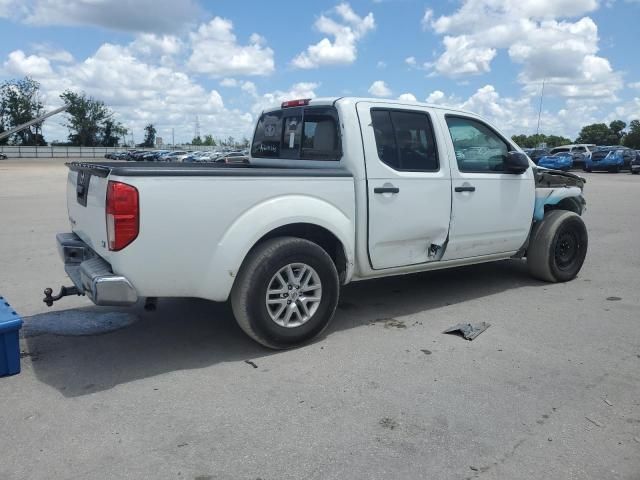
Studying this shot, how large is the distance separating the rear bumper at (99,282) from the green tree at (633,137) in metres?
92.8

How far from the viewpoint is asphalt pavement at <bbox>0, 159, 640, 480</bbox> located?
2889 mm

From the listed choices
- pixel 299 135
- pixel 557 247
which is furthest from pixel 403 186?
pixel 557 247

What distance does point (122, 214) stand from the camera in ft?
11.6

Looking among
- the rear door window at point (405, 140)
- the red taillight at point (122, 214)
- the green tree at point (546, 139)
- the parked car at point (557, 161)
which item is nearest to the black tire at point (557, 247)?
the rear door window at point (405, 140)

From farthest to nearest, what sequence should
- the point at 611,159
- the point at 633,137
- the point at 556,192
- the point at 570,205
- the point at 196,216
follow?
the point at 633,137
the point at 611,159
the point at 570,205
the point at 556,192
the point at 196,216

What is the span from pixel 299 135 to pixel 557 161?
32860 millimetres

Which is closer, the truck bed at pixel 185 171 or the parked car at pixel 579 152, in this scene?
the truck bed at pixel 185 171

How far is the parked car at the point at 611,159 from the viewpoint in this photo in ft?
113

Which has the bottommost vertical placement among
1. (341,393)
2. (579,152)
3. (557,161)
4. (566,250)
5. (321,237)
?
(341,393)

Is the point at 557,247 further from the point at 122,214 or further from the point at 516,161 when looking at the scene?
the point at 122,214

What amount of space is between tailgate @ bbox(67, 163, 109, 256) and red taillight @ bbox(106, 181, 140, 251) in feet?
0.44

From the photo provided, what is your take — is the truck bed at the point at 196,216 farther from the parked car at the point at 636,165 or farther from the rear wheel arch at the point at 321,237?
the parked car at the point at 636,165

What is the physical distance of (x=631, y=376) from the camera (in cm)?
394

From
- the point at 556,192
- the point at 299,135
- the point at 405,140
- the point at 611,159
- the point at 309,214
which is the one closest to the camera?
the point at 309,214
